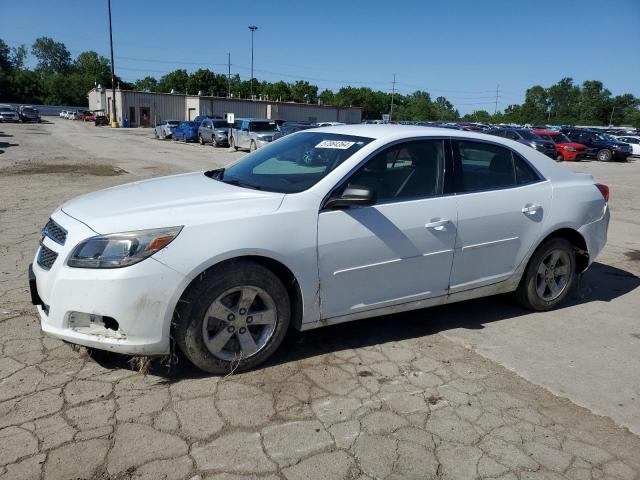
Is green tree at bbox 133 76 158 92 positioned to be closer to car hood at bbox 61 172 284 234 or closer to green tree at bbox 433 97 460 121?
green tree at bbox 433 97 460 121

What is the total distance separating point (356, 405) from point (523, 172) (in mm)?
2616

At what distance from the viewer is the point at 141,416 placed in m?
2.96

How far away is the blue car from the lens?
3506 cm

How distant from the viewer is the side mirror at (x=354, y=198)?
3420 mm

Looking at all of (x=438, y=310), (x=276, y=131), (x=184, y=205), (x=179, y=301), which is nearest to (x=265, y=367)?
(x=179, y=301)

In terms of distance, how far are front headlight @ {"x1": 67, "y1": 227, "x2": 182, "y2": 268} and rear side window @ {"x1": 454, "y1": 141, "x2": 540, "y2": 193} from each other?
2.30m

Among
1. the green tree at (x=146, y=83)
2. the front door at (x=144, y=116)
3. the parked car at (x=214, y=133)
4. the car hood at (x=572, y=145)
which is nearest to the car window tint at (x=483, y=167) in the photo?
the car hood at (x=572, y=145)

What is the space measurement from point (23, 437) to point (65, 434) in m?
0.20

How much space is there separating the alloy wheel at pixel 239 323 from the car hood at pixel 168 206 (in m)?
0.50

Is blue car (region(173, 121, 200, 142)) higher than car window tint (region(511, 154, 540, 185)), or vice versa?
car window tint (region(511, 154, 540, 185))

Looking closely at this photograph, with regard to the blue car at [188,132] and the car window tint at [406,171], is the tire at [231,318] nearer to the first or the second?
the car window tint at [406,171]

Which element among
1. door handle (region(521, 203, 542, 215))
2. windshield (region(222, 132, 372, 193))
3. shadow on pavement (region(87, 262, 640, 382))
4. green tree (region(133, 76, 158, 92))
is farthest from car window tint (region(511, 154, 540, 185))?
green tree (region(133, 76, 158, 92))

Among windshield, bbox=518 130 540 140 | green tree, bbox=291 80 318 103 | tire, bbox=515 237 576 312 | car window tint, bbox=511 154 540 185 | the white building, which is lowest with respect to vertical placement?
tire, bbox=515 237 576 312

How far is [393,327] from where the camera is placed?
14.3 feet
